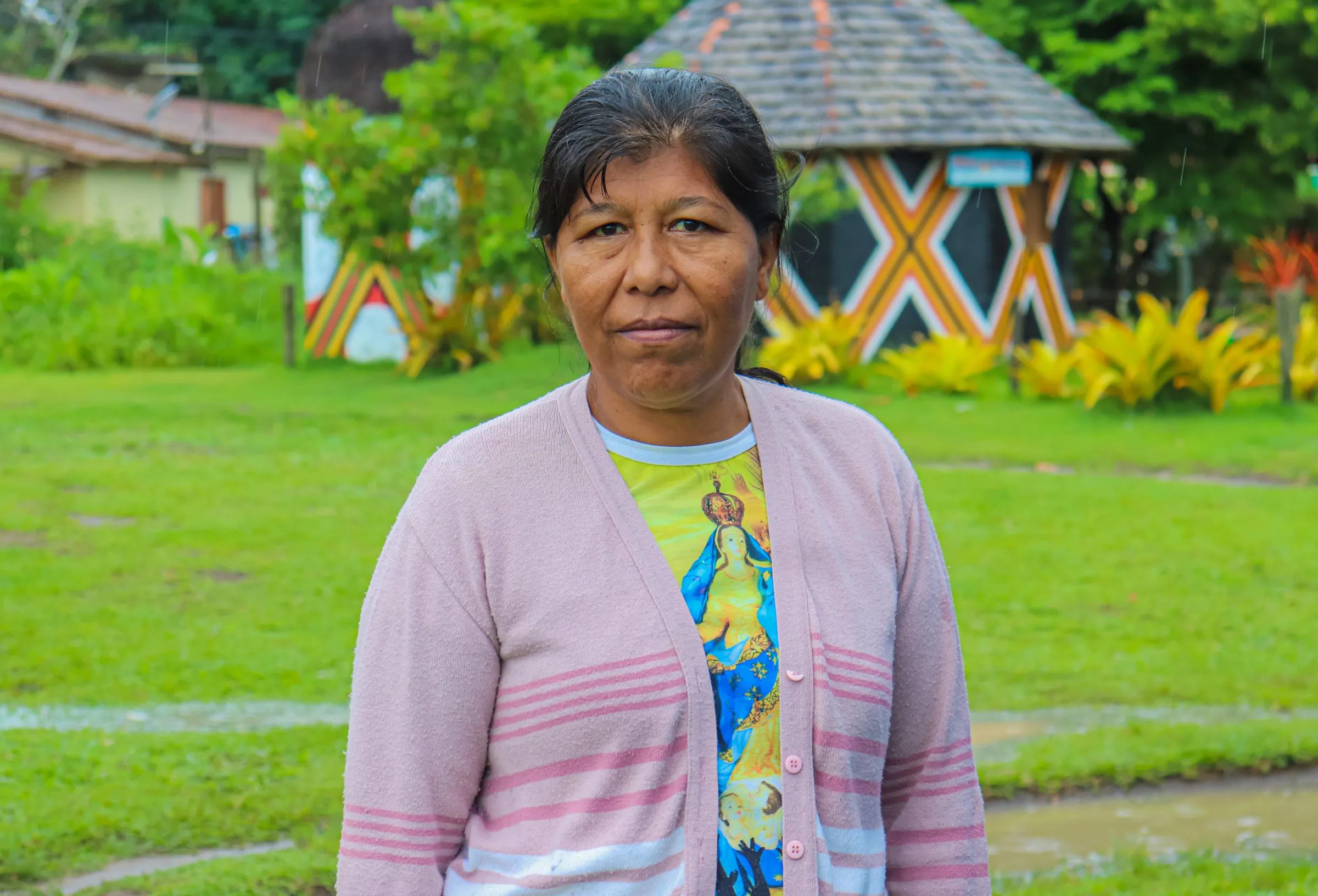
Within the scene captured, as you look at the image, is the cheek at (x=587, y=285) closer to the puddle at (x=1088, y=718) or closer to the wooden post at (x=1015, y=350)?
the puddle at (x=1088, y=718)

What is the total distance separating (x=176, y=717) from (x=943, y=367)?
40.5ft

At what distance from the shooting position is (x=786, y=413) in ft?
7.58

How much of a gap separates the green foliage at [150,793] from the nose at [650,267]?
11.4 ft

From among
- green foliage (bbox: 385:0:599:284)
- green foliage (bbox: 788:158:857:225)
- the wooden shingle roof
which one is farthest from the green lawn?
the wooden shingle roof

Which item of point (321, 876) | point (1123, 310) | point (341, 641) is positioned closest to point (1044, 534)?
point (341, 641)

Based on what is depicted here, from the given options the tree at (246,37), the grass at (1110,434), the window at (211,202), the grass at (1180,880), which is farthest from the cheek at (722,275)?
the tree at (246,37)

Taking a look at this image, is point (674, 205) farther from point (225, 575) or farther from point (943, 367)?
point (943, 367)

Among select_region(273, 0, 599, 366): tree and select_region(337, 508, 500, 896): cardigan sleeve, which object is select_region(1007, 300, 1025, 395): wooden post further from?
select_region(337, 508, 500, 896): cardigan sleeve

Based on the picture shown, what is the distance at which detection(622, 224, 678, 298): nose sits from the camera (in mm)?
2102

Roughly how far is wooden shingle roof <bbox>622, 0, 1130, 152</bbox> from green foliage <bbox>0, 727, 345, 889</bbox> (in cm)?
1373

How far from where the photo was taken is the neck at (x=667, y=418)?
2.19 meters

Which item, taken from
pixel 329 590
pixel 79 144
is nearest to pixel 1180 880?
pixel 329 590

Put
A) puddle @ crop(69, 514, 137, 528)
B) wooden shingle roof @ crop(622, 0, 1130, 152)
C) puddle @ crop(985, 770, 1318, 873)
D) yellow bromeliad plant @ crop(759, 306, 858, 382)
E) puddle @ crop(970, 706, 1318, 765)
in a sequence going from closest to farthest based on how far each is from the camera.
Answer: puddle @ crop(985, 770, 1318, 873)
puddle @ crop(970, 706, 1318, 765)
puddle @ crop(69, 514, 137, 528)
yellow bromeliad plant @ crop(759, 306, 858, 382)
wooden shingle roof @ crop(622, 0, 1130, 152)

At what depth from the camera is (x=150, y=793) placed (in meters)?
5.50
